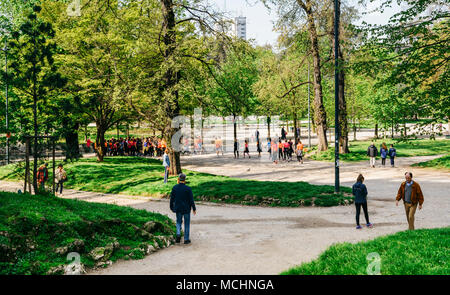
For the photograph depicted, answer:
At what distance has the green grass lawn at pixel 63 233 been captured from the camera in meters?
7.30

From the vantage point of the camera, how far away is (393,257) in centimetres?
715

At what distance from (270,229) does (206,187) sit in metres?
6.79

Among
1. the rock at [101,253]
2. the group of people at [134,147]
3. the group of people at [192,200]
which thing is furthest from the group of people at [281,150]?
the rock at [101,253]

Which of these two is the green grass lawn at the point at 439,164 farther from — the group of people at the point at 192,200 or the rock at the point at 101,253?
the rock at the point at 101,253

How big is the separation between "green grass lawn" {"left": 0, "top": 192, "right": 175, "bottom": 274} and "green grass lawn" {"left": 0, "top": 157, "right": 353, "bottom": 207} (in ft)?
18.4

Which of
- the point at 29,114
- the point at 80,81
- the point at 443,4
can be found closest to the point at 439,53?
the point at 443,4

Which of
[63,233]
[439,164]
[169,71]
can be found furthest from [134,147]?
[63,233]

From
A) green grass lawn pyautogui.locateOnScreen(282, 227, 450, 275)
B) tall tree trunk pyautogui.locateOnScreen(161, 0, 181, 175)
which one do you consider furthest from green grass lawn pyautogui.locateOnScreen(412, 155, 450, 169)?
green grass lawn pyautogui.locateOnScreen(282, 227, 450, 275)

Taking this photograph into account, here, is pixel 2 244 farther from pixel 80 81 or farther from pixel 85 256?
pixel 80 81

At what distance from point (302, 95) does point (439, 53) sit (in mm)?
29845

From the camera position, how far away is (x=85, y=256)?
26.6 feet

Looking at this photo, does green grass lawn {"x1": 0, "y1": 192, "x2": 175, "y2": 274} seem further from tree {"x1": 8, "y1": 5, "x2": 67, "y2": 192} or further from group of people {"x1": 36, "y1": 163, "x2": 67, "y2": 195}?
group of people {"x1": 36, "y1": 163, "x2": 67, "y2": 195}

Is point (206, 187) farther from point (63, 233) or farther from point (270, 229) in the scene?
point (63, 233)

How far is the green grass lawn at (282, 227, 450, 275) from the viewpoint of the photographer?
256 inches
